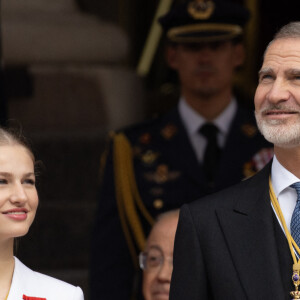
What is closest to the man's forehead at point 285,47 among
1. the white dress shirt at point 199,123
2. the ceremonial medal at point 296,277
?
the ceremonial medal at point 296,277

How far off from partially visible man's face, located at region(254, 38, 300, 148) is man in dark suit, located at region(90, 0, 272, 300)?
1.25 metres

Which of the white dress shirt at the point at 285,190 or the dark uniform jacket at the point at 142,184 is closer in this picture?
the white dress shirt at the point at 285,190

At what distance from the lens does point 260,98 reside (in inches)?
129

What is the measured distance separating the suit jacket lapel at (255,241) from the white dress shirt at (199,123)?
1.32 metres

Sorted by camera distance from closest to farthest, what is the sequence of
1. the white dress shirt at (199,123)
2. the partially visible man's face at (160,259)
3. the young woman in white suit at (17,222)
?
the young woman in white suit at (17,222) → the partially visible man's face at (160,259) → the white dress shirt at (199,123)

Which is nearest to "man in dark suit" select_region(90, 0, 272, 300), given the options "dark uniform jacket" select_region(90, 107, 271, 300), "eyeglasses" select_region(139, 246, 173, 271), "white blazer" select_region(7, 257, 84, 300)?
"dark uniform jacket" select_region(90, 107, 271, 300)

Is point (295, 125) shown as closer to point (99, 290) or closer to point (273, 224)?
point (273, 224)

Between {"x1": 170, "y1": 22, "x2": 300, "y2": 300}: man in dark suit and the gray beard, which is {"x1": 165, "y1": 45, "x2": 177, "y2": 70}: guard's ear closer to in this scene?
{"x1": 170, "y1": 22, "x2": 300, "y2": 300}: man in dark suit

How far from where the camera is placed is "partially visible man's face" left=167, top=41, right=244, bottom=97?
4555 mm

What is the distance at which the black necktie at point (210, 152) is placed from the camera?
4559 mm

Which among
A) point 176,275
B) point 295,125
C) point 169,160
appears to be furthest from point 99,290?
point 295,125

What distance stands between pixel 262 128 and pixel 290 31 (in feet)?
1.05

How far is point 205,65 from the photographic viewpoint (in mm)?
4570

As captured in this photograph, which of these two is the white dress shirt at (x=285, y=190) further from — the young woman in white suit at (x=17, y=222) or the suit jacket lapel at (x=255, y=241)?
the young woman in white suit at (x=17, y=222)
